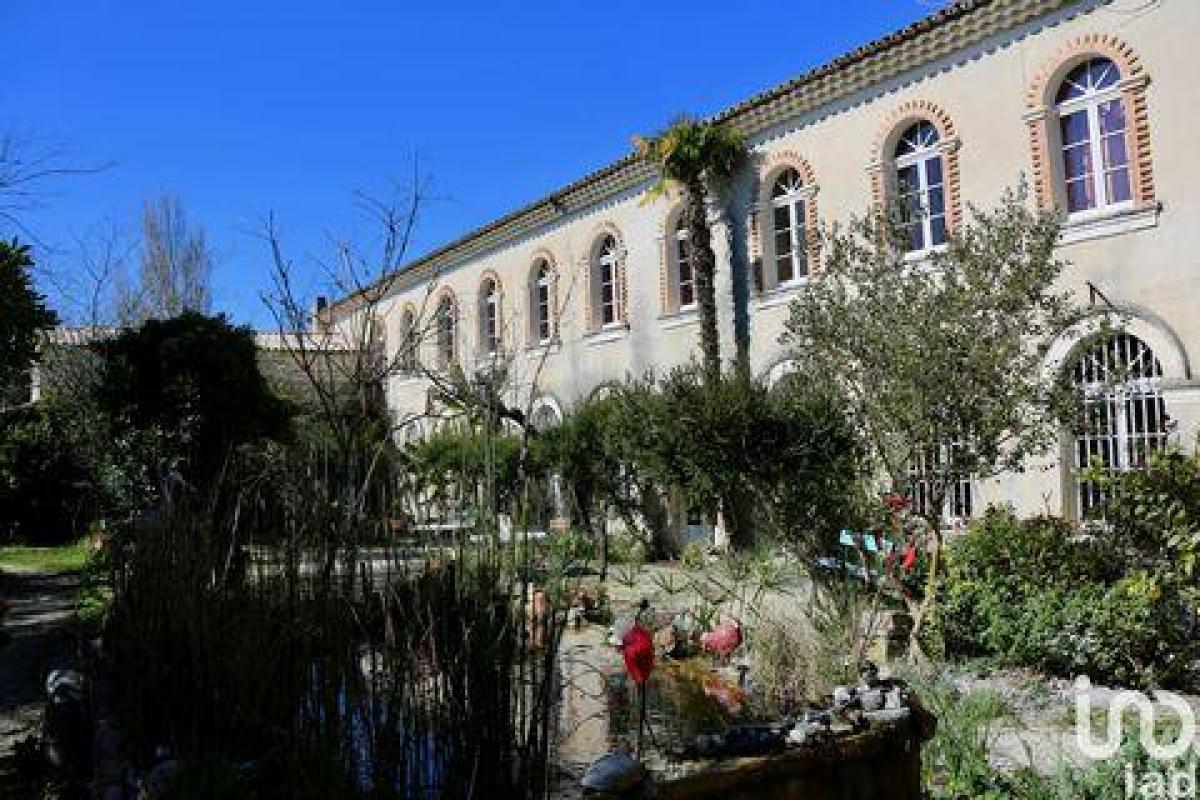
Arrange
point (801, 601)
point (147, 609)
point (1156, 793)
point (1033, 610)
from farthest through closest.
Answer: point (801, 601) → point (1033, 610) → point (147, 609) → point (1156, 793)

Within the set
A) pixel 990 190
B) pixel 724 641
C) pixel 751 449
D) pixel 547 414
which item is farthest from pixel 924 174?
pixel 547 414

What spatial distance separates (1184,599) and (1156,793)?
2.77m

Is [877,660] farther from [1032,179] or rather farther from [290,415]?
[290,415]

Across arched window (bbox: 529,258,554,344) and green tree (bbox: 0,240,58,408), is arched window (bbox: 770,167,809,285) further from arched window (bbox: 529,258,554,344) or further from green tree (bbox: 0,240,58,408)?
green tree (bbox: 0,240,58,408)

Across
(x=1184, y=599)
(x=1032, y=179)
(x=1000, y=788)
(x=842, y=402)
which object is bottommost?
(x=1000, y=788)

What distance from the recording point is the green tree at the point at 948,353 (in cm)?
728

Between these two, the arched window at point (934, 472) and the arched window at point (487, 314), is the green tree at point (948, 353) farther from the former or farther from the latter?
the arched window at point (487, 314)

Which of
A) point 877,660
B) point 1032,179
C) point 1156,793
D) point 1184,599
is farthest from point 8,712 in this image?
point 1032,179

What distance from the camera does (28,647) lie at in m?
9.13

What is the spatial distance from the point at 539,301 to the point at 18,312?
13.5 metres

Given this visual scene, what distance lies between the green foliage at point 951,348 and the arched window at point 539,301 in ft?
44.7

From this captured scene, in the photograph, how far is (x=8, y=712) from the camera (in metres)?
6.91

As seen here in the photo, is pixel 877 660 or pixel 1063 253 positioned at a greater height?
pixel 1063 253
